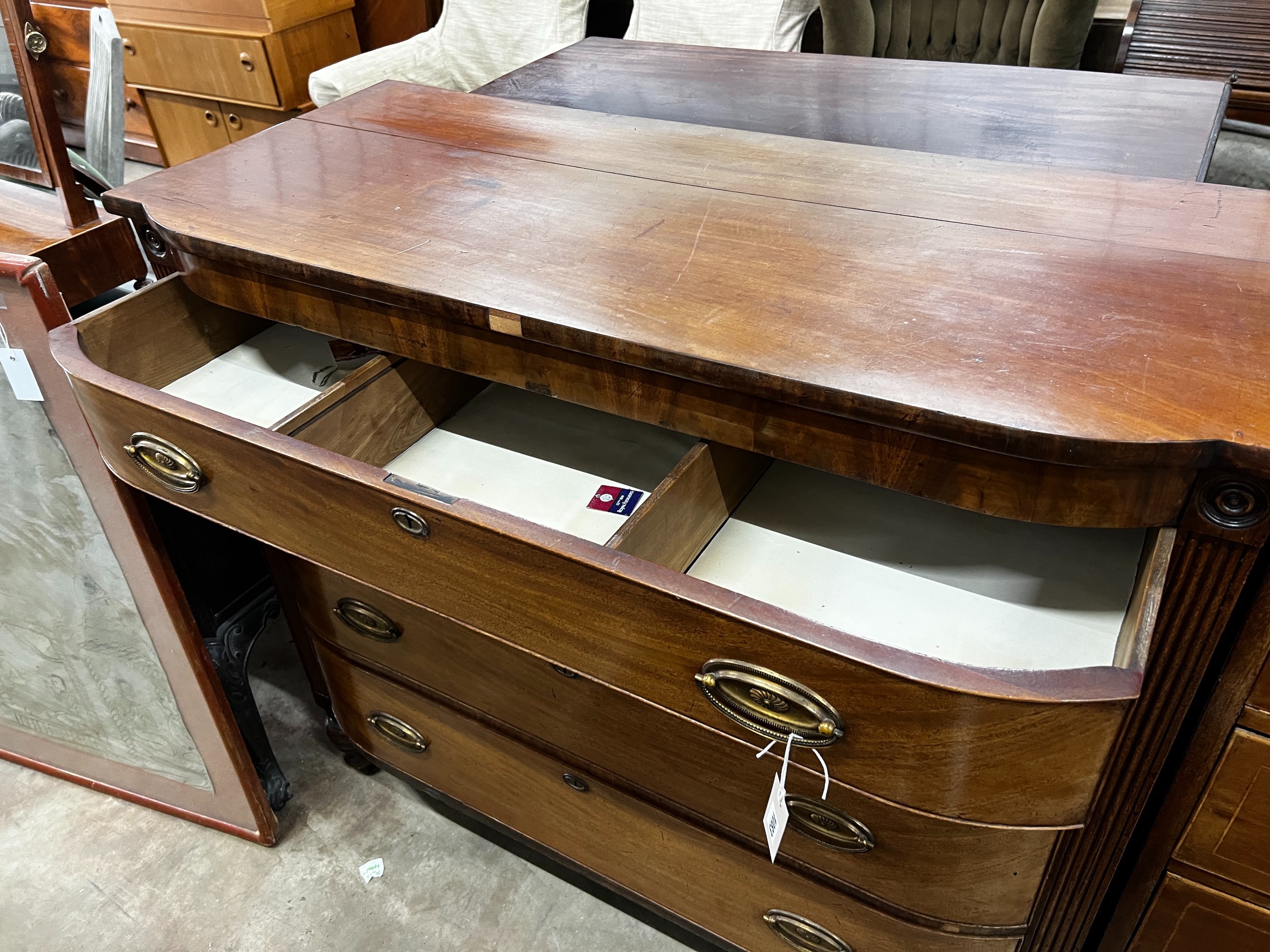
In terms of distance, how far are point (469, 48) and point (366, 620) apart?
6.21ft

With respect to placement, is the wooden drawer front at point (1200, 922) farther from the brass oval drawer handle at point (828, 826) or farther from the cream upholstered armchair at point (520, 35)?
the cream upholstered armchair at point (520, 35)

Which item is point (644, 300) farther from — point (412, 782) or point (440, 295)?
point (412, 782)

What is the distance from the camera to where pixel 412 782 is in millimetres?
1160

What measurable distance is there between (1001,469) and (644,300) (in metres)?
0.28

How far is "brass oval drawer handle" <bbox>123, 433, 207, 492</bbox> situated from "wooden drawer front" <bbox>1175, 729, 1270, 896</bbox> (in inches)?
32.2

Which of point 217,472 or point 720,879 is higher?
point 217,472

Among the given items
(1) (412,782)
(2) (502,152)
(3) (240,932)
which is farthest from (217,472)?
(3) (240,932)

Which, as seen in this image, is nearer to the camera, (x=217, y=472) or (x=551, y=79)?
(x=217, y=472)

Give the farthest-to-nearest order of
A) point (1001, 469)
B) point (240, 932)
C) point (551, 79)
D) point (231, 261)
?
point (551, 79) < point (240, 932) < point (231, 261) < point (1001, 469)

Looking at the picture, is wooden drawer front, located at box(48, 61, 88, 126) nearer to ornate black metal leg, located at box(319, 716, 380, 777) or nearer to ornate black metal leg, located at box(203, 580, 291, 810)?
ornate black metal leg, located at box(203, 580, 291, 810)

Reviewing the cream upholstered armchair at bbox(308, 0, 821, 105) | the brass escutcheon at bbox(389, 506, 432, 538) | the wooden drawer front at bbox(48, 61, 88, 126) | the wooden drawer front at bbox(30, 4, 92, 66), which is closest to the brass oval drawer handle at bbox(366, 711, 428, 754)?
the brass escutcheon at bbox(389, 506, 432, 538)

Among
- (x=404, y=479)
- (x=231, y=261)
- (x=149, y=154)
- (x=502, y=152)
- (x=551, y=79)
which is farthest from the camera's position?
(x=149, y=154)

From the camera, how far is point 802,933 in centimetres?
88

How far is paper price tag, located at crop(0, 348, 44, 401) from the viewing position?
2.99 ft
